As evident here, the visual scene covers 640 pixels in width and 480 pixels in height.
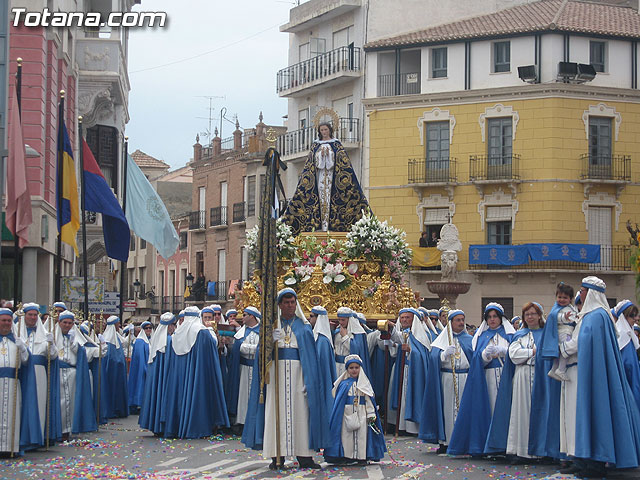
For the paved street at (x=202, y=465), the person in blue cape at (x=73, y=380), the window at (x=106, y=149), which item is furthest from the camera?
the window at (x=106, y=149)

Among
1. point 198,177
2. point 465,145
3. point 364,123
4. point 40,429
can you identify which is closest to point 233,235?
point 198,177

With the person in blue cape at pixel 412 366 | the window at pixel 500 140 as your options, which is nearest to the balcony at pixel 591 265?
the window at pixel 500 140

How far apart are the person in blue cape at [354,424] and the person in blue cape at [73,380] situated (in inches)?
179

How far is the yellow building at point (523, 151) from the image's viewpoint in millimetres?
38625

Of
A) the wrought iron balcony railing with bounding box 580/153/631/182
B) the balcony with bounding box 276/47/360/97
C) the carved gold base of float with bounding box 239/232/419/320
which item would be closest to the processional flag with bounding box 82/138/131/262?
the carved gold base of float with bounding box 239/232/419/320

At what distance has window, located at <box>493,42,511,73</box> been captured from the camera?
3966cm

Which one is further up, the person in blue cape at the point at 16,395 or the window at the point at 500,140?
the window at the point at 500,140

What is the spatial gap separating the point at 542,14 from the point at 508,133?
452 centimetres

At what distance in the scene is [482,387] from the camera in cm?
1333

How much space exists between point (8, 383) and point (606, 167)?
2882cm

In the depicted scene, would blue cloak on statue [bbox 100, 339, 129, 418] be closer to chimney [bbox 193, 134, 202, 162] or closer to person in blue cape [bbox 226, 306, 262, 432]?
person in blue cape [bbox 226, 306, 262, 432]

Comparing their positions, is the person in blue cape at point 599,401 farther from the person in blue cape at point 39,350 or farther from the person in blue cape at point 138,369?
the person in blue cape at point 138,369

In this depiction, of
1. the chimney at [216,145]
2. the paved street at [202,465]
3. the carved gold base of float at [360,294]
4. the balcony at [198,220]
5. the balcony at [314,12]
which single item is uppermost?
the balcony at [314,12]

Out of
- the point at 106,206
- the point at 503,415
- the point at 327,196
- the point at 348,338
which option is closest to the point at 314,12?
the point at 106,206
